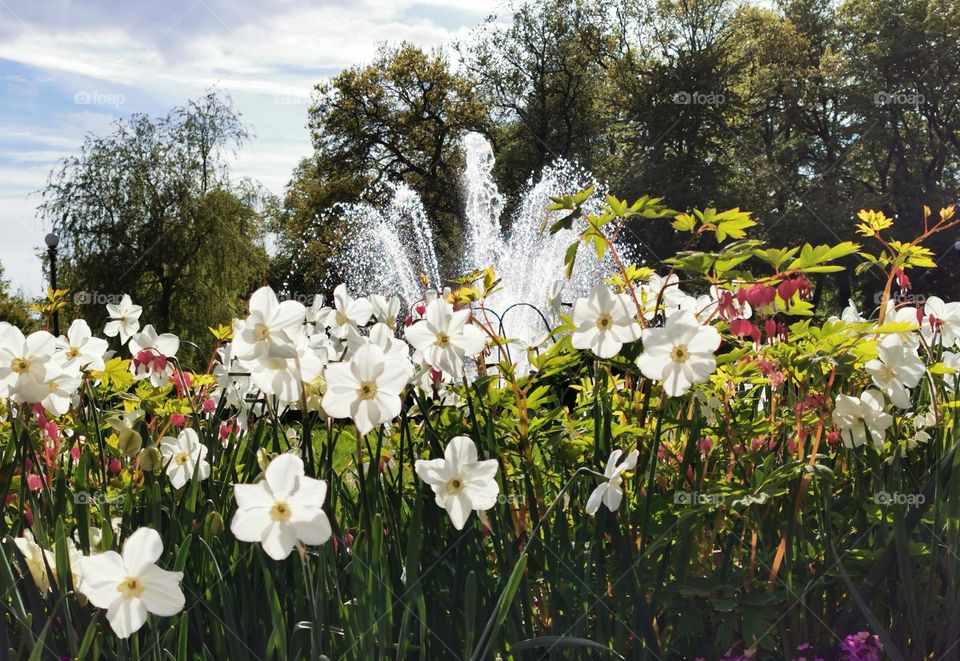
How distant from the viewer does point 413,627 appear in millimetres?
1977

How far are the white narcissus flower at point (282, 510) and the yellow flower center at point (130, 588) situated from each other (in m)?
0.21

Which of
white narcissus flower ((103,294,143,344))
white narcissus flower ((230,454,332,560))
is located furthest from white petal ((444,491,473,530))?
white narcissus flower ((103,294,143,344))

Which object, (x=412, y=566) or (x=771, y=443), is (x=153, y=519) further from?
(x=771, y=443)

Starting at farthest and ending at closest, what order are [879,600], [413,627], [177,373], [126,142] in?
[126,142], [177,373], [879,600], [413,627]

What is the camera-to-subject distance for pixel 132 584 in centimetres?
144

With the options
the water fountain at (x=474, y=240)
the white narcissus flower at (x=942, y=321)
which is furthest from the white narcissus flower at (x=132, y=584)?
the water fountain at (x=474, y=240)

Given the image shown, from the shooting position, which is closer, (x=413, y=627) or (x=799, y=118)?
(x=413, y=627)

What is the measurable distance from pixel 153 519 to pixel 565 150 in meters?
28.5

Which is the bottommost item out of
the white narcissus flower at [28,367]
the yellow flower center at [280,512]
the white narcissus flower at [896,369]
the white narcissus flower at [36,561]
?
the white narcissus flower at [36,561]

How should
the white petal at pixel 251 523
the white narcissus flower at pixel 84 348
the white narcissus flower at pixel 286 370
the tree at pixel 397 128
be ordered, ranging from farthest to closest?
1. the tree at pixel 397 128
2. the white narcissus flower at pixel 84 348
3. the white narcissus flower at pixel 286 370
4. the white petal at pixel 251 523

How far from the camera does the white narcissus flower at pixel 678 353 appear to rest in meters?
1.72

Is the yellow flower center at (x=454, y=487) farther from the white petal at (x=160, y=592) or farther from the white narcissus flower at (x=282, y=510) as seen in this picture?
the white petal at (x=160, y=592)

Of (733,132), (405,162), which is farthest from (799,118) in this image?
(405,162)

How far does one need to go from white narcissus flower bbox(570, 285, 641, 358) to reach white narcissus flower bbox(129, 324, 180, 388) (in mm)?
1283
